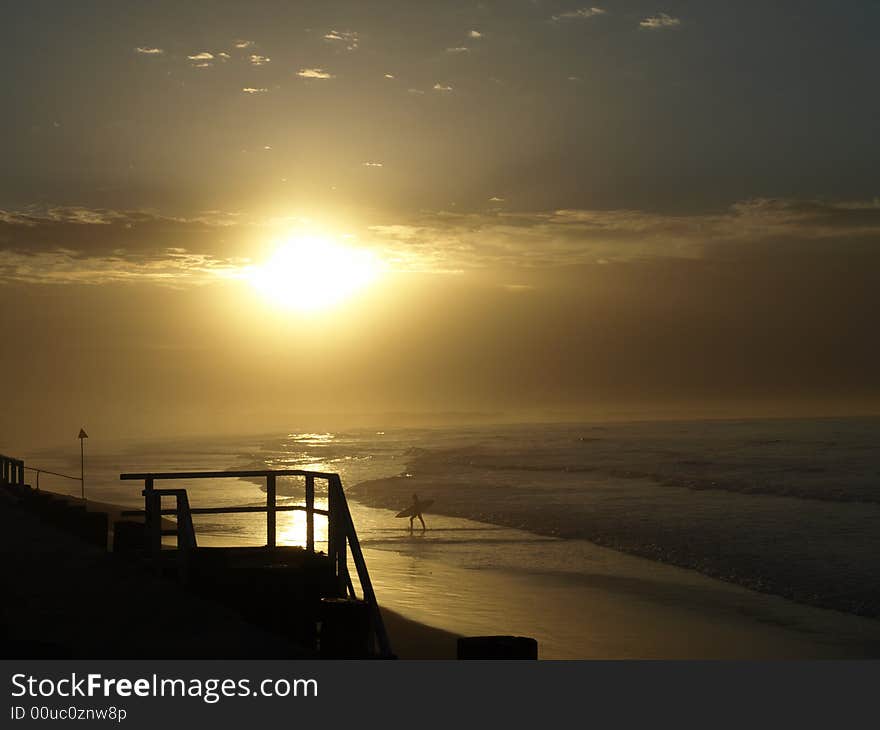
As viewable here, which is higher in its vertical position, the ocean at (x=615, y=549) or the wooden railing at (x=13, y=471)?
the wooden railing at (x=13, y=471)

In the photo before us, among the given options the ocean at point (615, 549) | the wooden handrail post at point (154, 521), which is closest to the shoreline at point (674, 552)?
the ocean at point (615, 549)

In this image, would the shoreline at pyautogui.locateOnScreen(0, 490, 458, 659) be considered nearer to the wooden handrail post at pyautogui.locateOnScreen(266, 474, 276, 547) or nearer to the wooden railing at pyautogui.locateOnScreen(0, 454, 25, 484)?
the wooden handrail post at pyautogui.locateOnScreen(266, 474, 276, 547)

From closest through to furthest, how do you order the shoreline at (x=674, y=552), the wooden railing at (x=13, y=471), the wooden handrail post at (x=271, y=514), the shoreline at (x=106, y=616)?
the shoreline at (x=106, y=616) → the wooden handrail post at (x=271, y=514) → the shoreline at (x=674, y=552) → the wooden railing at (x=13, y=471)

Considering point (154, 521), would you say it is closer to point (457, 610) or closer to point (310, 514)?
point (310, 514)

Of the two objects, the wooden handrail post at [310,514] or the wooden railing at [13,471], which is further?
the wooden railing at [13,471]

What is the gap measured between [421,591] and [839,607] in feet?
28.1

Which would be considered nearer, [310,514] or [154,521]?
[154,521]

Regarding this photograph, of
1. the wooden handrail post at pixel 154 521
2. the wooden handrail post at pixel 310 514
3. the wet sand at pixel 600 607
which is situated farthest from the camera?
the wet sand at pixel 600 607

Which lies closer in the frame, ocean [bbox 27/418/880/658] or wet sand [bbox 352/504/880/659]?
wet sand [bbox 352/504/880/659]

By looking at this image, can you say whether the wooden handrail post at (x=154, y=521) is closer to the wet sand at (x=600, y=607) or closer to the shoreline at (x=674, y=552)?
the wet sand at (x=600, y=607)

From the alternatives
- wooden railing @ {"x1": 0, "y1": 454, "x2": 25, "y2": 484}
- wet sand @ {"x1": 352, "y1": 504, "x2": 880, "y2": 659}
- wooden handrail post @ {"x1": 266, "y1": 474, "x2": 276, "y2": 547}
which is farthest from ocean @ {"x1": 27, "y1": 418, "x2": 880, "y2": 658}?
wooden railing @ {"x1": 0, "y1": 454, "x2": 25, "y2": 484}

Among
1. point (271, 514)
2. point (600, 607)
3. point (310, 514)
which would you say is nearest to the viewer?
point (271, 514)

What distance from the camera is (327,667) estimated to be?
8547 mm

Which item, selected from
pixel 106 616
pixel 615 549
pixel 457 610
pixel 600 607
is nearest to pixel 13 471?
pixel 457 610
